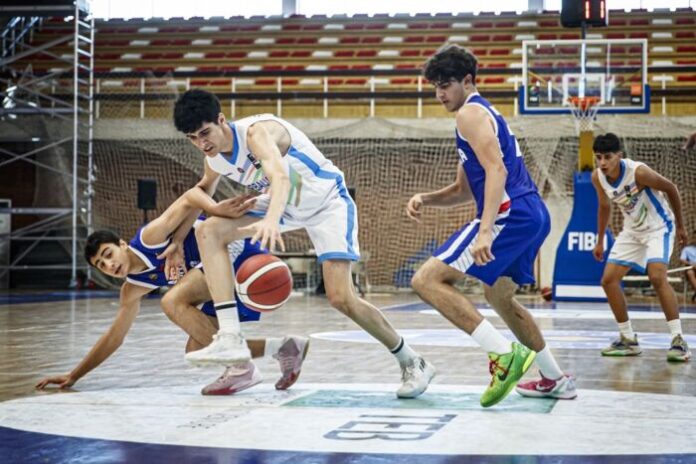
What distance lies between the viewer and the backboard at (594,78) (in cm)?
1399

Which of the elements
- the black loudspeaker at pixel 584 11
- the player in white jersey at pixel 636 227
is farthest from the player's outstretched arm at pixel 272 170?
the black loudspeaker at pixel 584 11

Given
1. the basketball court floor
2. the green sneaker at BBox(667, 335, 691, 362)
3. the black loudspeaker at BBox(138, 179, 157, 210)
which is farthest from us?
the black loudspeaker at BBox(138, 179, 157, 210)

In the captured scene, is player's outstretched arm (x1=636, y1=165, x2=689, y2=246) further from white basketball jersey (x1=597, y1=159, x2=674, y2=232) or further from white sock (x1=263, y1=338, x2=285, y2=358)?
white sock (x1=263, y1=338, x2=285, y2=358)

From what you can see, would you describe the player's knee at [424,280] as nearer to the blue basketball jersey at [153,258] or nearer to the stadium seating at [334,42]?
the blue basketball jersey at [153,258]

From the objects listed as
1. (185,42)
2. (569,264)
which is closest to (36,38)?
(185,42)

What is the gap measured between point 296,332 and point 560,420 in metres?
5.25

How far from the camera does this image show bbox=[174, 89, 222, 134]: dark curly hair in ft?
13.3

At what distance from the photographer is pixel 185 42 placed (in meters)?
22.2

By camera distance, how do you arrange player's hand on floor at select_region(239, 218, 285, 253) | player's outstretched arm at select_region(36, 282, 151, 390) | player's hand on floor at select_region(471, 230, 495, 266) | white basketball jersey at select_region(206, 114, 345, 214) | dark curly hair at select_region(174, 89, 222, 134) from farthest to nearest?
player's outstretched arm at select_region(36, 282, 151, 390) < white basketball jersey at select_region(206, 114, 345, 214) < dark curly hair at select_region(174, 89, 222, 134) < player's hand on floor at select_region(471, 230, 495, 266) < player's hand on floor at select_region(239, 218, 285, 253)

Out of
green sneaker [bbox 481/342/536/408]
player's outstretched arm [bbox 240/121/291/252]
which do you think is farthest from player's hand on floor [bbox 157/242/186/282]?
green sneaker [bbox 481/342/536/408]

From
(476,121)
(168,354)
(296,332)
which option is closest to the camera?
(476,121)

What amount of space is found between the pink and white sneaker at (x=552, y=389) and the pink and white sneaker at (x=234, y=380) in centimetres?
128

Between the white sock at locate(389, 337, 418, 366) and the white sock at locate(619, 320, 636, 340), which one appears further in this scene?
the white sock at locate(619, 320, 636, 340)

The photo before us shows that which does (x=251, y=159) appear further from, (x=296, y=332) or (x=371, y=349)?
(x=296, y=332)
